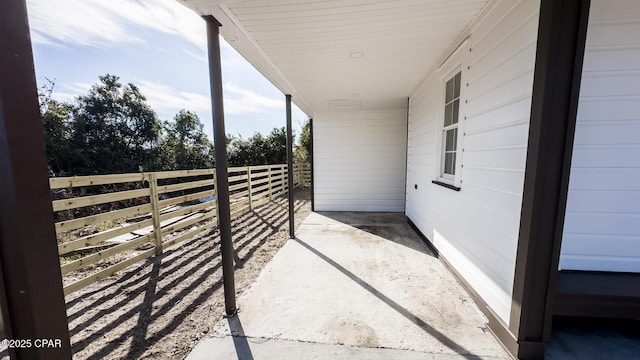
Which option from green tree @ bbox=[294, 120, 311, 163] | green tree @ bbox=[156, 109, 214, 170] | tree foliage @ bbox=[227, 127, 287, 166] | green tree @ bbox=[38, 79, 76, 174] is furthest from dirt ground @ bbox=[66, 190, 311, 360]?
green tree @ bbox=[156, 109, 214, 170]

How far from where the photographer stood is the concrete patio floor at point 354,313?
1640 millimetres

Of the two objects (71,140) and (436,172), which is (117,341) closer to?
(436,172)

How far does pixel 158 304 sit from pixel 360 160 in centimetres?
494

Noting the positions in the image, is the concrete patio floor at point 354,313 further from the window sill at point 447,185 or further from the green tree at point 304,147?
the green tree at point 304,147

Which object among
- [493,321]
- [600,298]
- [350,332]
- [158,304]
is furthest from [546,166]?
[158,304]

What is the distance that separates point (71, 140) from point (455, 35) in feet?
53.6

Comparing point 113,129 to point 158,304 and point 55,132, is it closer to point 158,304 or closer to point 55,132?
point 55,132

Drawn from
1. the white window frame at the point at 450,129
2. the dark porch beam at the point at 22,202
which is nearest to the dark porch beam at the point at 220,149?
the dark porch beam at the point at 22,202

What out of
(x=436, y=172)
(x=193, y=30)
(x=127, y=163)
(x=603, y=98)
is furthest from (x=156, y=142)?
(x=603, y=98)

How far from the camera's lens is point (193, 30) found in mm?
1961

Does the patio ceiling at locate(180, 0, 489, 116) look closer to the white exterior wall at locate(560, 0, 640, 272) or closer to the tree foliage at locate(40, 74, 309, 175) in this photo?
the white exterior wall at locate(560, 0, 640, 272)

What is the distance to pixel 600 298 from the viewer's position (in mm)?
1506

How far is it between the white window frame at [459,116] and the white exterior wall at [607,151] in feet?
3.15

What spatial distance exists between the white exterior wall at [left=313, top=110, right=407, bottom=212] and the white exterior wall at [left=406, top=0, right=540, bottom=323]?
2.79m
